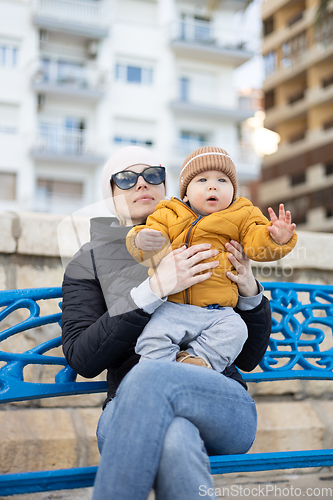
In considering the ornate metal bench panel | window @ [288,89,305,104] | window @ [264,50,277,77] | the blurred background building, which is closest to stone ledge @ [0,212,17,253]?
the ornate metal bench panel

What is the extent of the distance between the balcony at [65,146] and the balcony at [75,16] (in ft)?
13.5

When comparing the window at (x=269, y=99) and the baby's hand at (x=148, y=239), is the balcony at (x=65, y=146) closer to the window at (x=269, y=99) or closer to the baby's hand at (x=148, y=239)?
the window at (x=269, y=99)

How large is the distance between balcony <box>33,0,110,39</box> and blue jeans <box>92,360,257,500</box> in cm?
2163

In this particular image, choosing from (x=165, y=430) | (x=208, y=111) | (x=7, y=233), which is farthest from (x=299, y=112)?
(x=165, y=430)

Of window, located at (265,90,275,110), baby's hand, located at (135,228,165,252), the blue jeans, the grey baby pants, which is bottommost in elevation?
the blue jeans

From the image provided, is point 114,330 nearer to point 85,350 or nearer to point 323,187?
point 85,350

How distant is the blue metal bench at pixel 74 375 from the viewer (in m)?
1.64

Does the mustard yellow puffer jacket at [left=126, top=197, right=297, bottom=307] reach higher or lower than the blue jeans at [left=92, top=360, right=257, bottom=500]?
higher

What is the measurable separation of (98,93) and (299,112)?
13.9 m

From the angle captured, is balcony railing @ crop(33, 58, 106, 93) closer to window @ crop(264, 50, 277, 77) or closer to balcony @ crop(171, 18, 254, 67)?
balcony @ crop(171, 18, 254, 67)

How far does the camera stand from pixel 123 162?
84.4 inches

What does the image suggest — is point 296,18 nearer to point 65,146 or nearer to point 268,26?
point 268,26

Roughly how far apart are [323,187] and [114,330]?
1105 inches

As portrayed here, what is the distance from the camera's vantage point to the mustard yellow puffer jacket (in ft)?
5.75
